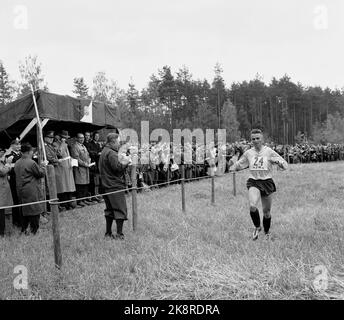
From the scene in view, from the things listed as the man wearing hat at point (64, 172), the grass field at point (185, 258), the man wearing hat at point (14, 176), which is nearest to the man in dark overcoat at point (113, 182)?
the grass field at point (185, 258)

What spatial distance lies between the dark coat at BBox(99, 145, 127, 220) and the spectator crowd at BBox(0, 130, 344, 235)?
18.9 inches

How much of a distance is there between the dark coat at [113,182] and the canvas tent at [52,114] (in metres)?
2.12

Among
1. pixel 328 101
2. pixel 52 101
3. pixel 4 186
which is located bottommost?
pixel 4 186

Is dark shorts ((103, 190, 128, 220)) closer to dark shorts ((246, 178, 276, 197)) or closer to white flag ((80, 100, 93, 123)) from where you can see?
dark shorts ((246, 178, 276, 197))

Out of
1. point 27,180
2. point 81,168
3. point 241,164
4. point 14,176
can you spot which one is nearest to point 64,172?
point 81,168

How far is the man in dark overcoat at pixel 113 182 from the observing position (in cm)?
684

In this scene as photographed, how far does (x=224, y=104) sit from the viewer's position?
188 ft

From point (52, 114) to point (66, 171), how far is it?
64.8 inches

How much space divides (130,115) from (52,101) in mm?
32474

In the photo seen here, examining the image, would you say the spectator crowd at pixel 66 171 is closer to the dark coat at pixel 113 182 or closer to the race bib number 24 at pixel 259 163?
the dark coat at pixel 113 182

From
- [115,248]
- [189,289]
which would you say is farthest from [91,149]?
[189,289]

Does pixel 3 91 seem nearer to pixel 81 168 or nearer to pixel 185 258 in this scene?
pixel 81 168
